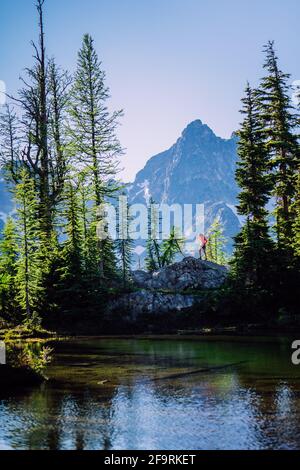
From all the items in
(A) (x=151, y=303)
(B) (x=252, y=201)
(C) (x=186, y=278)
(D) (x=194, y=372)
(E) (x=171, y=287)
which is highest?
(B) (x=252, y=201)

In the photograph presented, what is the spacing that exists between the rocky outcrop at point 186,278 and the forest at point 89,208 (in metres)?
1.64

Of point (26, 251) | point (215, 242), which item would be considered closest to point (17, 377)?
point (26, 251)

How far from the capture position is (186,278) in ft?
132

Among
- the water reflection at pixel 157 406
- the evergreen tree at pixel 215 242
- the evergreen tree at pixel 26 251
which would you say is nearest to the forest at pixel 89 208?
the evergreen tree at pixel 26 251

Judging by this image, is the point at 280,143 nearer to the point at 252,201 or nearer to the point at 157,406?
the point at 252,201

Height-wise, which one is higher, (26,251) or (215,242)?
(215,242)

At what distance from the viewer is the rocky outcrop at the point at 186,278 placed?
40.0 m

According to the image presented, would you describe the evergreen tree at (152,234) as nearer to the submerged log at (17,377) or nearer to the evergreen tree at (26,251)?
the evergreen tree at (26,251)

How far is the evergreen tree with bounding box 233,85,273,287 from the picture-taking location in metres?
37.6

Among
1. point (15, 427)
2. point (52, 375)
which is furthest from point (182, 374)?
point (15, 427)

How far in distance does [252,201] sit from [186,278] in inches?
322

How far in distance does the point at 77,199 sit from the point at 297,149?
63.2ft

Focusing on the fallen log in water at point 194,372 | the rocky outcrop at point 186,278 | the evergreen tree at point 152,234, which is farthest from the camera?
the evergreen tree at point 152,234

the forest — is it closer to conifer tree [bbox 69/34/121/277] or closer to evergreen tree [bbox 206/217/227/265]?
conifer tree [bbox 69/34/121/277]
